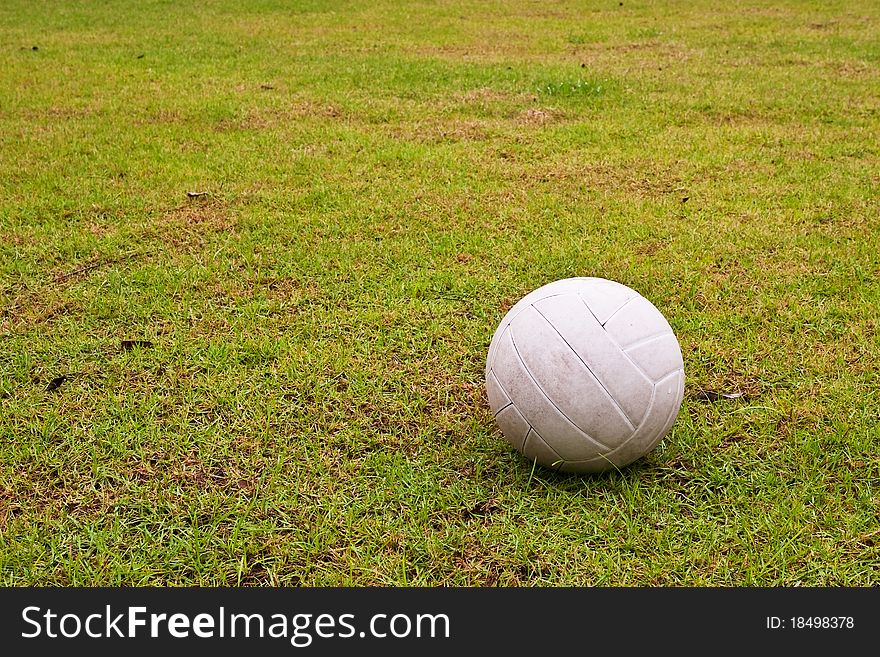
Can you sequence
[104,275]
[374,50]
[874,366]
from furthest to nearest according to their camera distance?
[374,50], [104,275], [874,366]

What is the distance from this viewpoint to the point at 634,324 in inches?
110

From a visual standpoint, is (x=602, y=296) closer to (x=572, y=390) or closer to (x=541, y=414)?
(x=572, y=390)

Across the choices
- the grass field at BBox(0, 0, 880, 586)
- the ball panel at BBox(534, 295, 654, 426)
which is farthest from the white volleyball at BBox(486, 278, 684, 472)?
the grass field at BBox(0, 0, 880, 586)

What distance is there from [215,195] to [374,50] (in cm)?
599

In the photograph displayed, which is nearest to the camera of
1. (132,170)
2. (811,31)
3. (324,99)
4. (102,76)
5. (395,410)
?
(395,410)

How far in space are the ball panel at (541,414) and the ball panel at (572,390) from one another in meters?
0.02

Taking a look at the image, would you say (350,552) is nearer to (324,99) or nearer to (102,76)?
(324,99)

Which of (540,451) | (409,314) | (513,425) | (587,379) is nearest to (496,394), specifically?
(513,425)

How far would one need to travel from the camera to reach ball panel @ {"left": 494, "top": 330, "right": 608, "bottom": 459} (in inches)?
108

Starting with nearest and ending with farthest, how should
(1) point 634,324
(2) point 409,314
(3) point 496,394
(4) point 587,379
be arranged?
1. (4) point 587,379
2. (1) point 634,324
3. (3) point 496,394
4. (2) point 409,314

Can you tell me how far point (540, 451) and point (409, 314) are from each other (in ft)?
5.01

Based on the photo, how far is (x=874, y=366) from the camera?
366 centimetres

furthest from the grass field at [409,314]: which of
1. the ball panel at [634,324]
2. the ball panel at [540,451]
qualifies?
the ball panel at [634,324]


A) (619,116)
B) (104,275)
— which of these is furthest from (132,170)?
(619,116)
